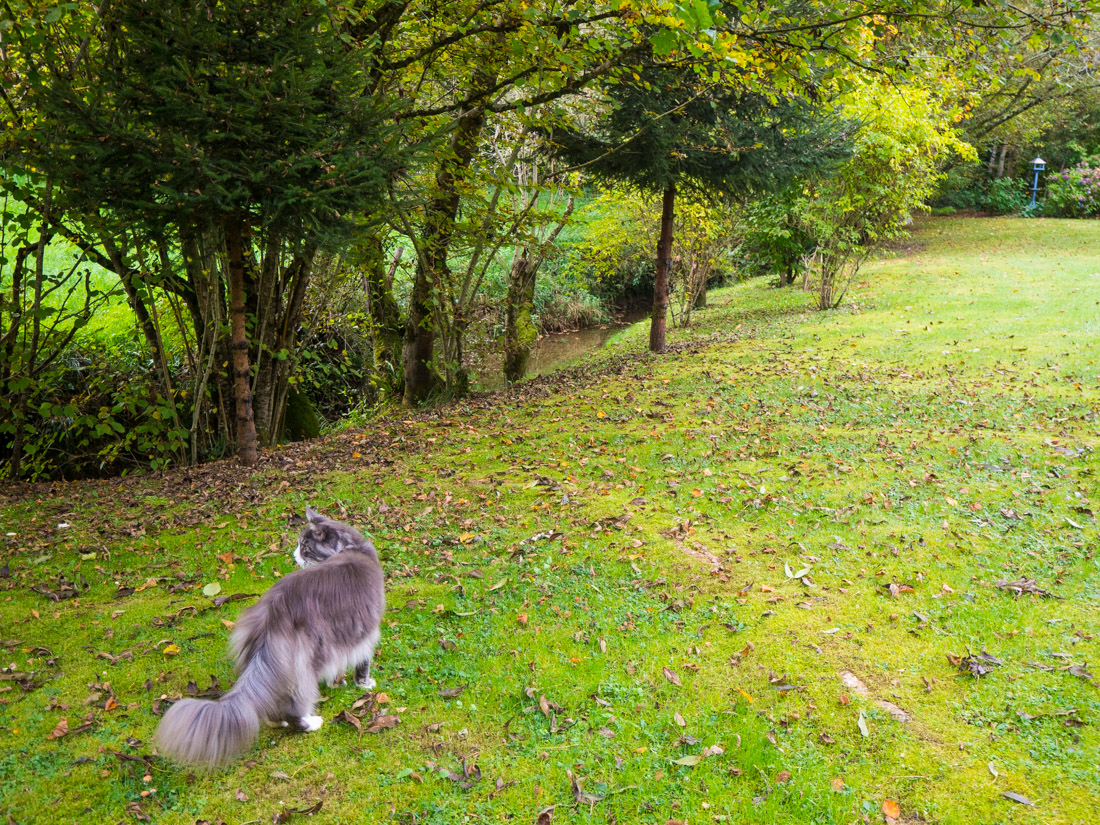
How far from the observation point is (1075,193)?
3288 cm

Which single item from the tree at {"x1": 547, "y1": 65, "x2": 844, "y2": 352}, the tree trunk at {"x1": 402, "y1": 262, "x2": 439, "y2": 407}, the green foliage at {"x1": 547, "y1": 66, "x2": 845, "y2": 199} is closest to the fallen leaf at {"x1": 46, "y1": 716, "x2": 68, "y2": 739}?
the tree trunk at {"x1": 402, "y1": 262, "x2": 439, "y2": 407}

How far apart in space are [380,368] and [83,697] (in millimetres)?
10793

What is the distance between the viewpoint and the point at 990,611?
5.66 meters

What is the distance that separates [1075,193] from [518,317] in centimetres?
3068

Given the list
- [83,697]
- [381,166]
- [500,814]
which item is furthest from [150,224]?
[500,814]

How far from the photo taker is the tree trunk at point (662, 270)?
14140 mm

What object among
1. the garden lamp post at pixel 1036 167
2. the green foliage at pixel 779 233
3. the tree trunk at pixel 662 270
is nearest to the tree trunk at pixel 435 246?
the tree trunk at pixel 662 270

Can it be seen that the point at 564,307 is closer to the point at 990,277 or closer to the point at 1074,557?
the point at 990,277

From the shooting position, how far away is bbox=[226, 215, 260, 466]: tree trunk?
7578 mm

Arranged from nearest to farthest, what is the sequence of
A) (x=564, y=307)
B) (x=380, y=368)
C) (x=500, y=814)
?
(x=500, y=814)
(x=380, y=368)
(x=564, y=307)

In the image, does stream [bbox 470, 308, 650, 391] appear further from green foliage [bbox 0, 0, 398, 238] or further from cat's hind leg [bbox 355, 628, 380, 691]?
cat's hind leg [bbox 355, 628, 380, 691]

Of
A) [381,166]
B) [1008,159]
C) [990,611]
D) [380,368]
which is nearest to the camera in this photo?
[990,611]

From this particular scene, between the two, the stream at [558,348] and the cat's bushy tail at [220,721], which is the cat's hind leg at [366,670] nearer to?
the cat's bushy tail at [220,721]

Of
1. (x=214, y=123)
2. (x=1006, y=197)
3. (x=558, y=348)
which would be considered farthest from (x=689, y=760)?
(x=1006, y=197)
